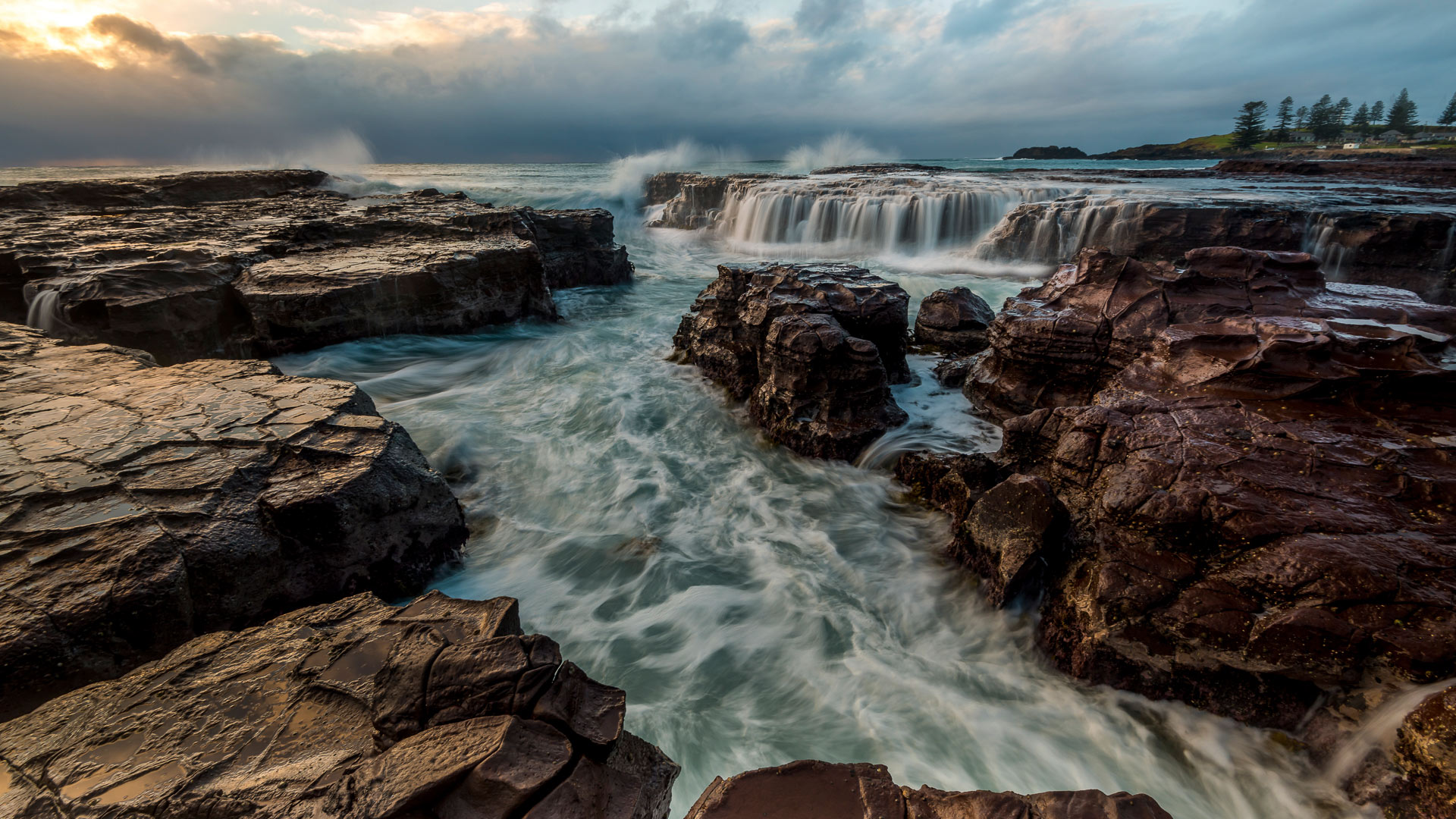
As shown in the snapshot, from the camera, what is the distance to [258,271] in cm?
798

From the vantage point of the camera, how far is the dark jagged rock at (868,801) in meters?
1.58

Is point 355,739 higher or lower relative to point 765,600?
higher

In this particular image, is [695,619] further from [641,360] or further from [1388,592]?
[641,360]

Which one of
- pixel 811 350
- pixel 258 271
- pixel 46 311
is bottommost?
pixel 811 350

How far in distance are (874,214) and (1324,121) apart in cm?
7018

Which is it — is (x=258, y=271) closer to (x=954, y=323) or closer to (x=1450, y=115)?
(x=954, y=323)

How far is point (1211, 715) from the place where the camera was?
2.81 meters

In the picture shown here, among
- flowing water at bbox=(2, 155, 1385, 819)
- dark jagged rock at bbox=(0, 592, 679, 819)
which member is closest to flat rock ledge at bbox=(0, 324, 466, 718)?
dark jagged rock at bbox=(0, 592, 679, 819)

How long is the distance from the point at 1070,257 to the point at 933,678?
15.4m

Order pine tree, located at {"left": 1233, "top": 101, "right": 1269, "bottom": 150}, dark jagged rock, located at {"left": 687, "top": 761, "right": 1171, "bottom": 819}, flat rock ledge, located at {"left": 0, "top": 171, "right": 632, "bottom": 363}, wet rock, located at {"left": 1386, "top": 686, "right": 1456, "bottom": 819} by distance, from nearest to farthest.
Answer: dark jagged rock, located at {"left": 687, "top": 761, "right": 1171, "bottom": 819}, wet rock, located at {"left": 1386, "top": 686, "right": 1456, "bottom": 819}, flat rock ledge, located at {"left": 0, "top": 171, "right": 632, "bottom": 363}, pine tree, located at {"left": 1233, "top": 101, "right": 1269, "bottom": 150}

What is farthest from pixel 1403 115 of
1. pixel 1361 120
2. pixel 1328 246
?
pixel 1328 246

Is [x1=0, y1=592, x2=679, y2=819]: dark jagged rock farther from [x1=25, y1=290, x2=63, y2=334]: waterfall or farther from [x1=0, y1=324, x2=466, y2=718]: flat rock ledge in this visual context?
[x1=25, y1=290, x2=63, y2=334]: waterfall

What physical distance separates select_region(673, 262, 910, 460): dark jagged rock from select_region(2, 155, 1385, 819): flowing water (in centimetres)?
31

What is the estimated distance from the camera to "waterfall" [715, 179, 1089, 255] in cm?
1823
